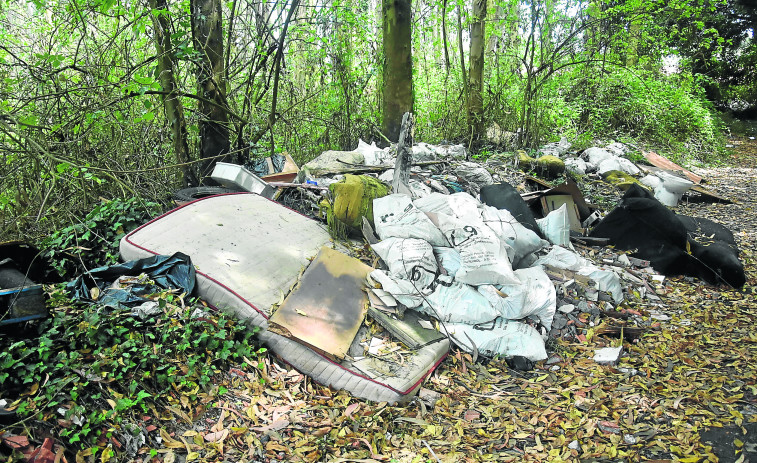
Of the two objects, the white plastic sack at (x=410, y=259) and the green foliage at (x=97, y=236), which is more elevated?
the green foliage at (x=97, y=236)

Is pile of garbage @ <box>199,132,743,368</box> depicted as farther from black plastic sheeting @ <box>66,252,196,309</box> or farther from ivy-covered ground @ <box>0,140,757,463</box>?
black plastic sheeting @ <box>66,252,196,309</box>

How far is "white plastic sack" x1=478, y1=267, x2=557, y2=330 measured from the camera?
307 centimetres

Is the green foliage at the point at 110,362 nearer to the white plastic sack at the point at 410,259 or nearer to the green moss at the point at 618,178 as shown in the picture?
the white plastic sack at the point at 410,259

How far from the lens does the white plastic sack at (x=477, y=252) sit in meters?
3.14

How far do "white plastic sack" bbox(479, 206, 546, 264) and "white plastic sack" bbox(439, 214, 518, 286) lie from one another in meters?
0.17

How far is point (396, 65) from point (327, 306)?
4024 mm

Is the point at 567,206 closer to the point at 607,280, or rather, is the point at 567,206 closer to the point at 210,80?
the point at 607,280

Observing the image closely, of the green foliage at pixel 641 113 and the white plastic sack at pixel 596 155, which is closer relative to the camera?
the white plastic sack at pixel 596 155

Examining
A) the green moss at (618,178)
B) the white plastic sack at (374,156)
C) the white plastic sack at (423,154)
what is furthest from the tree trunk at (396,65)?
the green moss at (618,178)

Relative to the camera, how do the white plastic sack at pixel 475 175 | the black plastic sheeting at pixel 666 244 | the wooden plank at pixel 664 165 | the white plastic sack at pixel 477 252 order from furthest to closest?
the wooden plank at pixel 664 165, the white plastic sack at pixel 475 175, the black plastic sheeting at pixel 666 244, the white plastic sack at pixel 477 252

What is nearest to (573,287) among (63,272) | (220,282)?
(220,282)

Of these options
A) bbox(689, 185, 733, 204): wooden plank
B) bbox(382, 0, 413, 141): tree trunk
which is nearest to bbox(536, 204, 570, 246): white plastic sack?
bbox(382, 0, 413, 141): tree trunk

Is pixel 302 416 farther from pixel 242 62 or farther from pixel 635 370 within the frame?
pixel 242 62

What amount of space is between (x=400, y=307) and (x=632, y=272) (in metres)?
2.30
